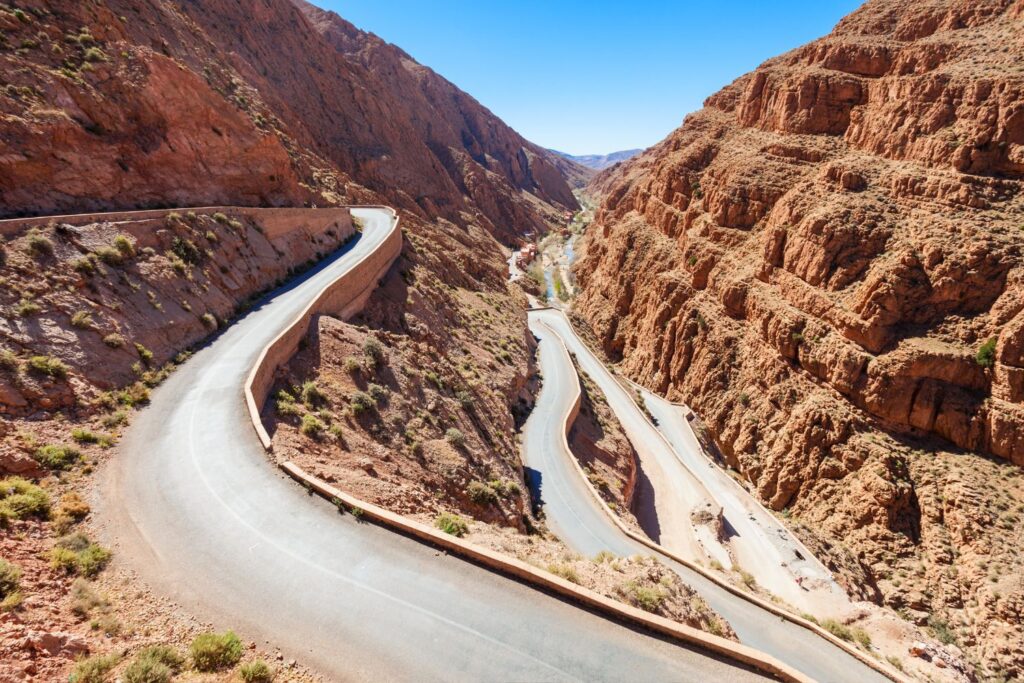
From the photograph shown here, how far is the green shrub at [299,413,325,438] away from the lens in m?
14.2

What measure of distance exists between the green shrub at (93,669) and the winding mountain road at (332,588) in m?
1.59

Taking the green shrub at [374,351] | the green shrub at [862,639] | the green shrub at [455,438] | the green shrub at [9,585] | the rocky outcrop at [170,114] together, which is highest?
the rocky outcrop at [170,114]

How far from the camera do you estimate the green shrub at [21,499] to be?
338 inches

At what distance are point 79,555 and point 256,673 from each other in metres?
4.54

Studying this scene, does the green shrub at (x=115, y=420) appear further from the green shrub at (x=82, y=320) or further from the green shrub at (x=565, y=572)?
the green shrub at (x=565, y=572)

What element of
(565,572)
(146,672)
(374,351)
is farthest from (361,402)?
(146,672)

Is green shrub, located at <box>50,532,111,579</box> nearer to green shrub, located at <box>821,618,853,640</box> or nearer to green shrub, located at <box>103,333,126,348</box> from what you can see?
green shrub, located at <box>103,333,126,348</box>

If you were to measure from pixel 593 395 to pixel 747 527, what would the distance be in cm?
1511

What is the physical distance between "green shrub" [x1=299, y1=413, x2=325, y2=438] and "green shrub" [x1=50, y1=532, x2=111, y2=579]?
5627 mm

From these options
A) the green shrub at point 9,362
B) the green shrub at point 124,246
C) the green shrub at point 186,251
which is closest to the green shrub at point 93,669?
the green shrub at point 9,362

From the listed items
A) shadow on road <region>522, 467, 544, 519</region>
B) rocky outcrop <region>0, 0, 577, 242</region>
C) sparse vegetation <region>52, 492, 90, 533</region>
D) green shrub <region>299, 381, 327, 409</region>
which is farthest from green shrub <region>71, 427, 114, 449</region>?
shadow on road <region>522, 467, 544, 519</region>

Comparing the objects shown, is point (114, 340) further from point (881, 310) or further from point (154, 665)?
point (881, 310)

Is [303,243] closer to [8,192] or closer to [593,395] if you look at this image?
[8,192]

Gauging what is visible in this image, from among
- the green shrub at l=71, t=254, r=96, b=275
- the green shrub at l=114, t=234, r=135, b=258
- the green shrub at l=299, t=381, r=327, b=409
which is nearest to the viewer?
the green shrub at l=71, t=254, r=96, b=275
